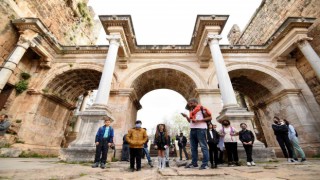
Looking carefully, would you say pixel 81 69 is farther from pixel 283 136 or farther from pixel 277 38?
pixel 277 38

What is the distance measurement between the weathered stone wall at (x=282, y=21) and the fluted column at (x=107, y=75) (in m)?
11.5

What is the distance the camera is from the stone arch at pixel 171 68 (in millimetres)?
10086

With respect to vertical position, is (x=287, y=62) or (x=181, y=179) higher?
(x=287, y=62)

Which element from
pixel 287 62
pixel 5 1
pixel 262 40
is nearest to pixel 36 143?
pixel 5 1

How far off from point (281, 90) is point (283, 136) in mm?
4666

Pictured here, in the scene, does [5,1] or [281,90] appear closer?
[5,1]

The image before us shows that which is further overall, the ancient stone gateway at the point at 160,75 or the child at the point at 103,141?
the ancient stone gateway at the point at 160,75

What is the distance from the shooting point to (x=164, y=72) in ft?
36.7

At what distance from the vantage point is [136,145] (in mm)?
4125

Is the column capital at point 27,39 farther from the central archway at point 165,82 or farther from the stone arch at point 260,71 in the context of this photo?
the stone arch at point 260,71

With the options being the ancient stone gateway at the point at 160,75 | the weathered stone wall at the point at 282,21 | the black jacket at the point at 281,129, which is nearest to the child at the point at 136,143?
the ancient stone gateway at the point at 160,75

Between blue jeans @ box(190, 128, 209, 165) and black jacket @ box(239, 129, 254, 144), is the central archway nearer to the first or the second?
black jacket @ box(239, 129, 254, 144)

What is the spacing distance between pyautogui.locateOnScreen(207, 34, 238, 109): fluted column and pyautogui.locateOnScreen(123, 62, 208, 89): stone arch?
170 cm

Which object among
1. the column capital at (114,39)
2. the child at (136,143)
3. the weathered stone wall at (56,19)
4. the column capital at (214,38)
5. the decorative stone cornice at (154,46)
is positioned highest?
the weathered stone wall at (56,19)
